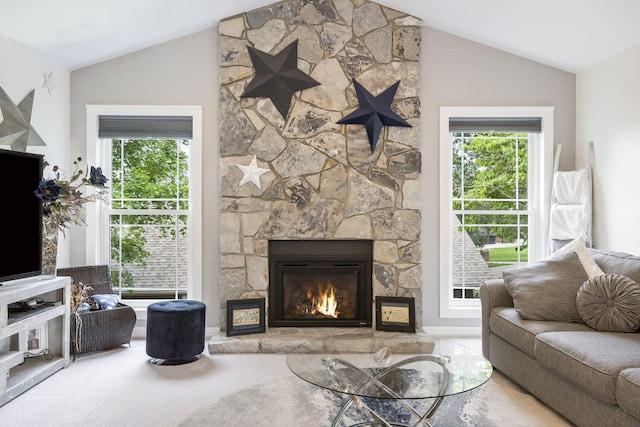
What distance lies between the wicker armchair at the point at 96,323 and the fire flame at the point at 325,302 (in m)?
1.58

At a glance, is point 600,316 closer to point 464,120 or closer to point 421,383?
point 421,383

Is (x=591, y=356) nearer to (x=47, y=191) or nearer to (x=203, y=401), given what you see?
(x=203, y=401)

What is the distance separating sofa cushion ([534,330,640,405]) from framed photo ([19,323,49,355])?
10.9ft

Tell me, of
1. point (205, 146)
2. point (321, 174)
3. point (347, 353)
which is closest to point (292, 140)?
point (321, 174)

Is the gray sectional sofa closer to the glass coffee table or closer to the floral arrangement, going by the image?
the glass coffee table

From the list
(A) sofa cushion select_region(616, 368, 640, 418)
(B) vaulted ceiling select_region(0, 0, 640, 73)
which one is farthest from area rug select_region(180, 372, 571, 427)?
(B) vaulted ceiling select_region(0, 0, 640, 73)

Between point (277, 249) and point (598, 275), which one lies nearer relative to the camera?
point (598, 275)

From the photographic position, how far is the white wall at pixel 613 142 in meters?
3.80

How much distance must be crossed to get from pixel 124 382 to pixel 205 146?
7.13 ft

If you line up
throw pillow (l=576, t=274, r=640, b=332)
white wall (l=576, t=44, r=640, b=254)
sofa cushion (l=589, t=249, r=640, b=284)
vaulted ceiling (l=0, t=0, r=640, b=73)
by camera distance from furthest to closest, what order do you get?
white wall (l=576, t=44, r=640, b=254) → vaulted ceiling (l=0, t=0, r=640, b=73) → sofa cushion (l=589, t=249, r=640, b=284) → throw pillow (l=576, t=274, r=640, b=332)

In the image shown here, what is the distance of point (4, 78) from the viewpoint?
365 cm

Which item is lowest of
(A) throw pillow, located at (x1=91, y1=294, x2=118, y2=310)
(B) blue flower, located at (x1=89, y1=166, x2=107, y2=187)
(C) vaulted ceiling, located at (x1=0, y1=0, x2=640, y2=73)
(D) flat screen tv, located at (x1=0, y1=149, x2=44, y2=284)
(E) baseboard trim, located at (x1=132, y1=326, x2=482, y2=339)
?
(E) baseboard trim, located at (x1=132, y1=326, x2=482, y2=339)

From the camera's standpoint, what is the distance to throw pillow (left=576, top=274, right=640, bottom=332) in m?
2.89

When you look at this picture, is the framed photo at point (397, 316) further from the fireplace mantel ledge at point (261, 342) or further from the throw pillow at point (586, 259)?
the throw pillow at point (586, 259)
